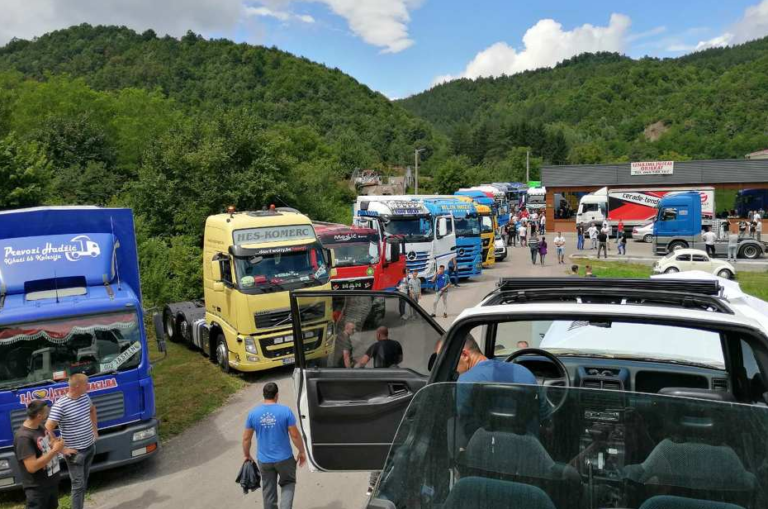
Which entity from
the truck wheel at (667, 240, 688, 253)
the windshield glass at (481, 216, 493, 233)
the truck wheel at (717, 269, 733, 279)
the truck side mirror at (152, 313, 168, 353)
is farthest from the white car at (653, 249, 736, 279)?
the truck side mirror at (152, 313, 168, 353)

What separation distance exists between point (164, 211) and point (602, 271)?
19.4 meters

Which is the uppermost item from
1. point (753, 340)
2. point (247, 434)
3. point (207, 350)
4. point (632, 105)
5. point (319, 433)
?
point (632, 105)

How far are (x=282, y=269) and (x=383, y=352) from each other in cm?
745

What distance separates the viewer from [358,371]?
466cm

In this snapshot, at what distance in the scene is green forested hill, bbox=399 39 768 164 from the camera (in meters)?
106

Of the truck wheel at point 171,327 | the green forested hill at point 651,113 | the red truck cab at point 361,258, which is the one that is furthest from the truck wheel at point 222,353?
the green forested hill at point 651,113

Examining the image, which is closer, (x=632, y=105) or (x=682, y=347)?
(x=682, y=347)

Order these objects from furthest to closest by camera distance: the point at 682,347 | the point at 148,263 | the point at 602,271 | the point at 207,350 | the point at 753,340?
the point at 602,271 → the point at 148,263 → the point at 207,350 → the point at 682,347 → the point at 753,340

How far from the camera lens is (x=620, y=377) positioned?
4625 millimetres

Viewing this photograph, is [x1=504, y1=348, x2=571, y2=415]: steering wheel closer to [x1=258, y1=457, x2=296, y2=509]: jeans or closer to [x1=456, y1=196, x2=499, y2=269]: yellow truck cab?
[x1=258, y1=457, x2=296, y2=509]: jeans

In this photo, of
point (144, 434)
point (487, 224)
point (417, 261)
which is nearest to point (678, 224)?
point (487, 224)

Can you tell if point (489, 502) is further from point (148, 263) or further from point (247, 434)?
point (148, 263)

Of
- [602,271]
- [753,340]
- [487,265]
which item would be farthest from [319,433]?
[487,265]

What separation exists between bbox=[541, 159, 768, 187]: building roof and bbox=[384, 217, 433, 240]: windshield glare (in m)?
28.7
